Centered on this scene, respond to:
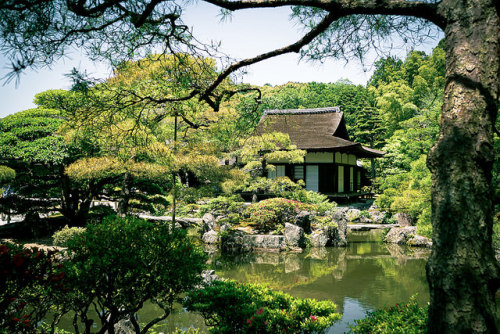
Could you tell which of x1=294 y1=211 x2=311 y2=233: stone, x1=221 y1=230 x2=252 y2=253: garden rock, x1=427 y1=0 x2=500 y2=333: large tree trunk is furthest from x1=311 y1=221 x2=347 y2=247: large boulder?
x1=427 y1=0 x2=500 y2=333: large tree trunk

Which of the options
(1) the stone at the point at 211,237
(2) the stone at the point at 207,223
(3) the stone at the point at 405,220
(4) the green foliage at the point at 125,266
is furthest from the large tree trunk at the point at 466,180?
(3) the stone at the point at 405,220

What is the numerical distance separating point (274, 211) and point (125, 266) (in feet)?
25.7

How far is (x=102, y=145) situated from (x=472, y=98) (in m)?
8.45

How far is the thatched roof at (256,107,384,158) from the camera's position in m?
15.9

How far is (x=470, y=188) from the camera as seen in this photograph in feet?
5.91

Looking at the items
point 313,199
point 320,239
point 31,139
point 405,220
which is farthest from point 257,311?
point 405,220

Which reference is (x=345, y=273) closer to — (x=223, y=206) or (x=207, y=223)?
(x=207, y=223)

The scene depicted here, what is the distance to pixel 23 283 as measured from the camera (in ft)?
7.18

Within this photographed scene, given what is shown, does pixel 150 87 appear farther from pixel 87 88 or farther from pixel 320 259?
pixel 320 259

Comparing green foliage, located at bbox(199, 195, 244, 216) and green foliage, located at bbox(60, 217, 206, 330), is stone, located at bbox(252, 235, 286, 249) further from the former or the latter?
green foliage, located at bbox(60, 217, 206, 330)

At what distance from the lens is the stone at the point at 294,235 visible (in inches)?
367

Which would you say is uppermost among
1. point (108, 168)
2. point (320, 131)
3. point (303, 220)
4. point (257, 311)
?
point (320, 131)

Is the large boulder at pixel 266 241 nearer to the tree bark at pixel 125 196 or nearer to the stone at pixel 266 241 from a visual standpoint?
the stone at pixel 266 241

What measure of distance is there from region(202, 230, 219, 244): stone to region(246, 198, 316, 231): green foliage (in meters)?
1.26
